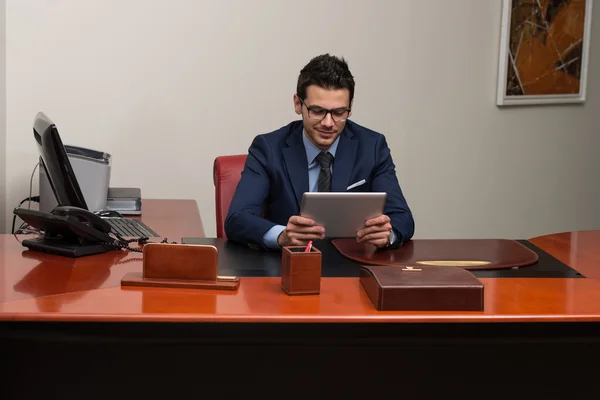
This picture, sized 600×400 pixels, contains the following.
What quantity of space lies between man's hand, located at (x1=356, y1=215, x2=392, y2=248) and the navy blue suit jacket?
318 millimetres

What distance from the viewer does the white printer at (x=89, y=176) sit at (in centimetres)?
302

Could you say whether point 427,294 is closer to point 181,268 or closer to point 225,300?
point 225,300

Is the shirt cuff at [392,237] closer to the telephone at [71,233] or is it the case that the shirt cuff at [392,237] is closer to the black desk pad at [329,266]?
the black desk pad at [329,266]

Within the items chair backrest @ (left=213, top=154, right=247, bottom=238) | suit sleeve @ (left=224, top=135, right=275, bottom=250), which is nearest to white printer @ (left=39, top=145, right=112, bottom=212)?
chair backrest @ (left=213, top=154, right=247, bottom=238)

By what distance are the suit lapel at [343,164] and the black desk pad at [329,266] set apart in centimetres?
42

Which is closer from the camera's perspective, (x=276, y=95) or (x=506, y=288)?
(x=506, y=288)

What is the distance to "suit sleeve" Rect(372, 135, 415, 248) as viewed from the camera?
2625 mm

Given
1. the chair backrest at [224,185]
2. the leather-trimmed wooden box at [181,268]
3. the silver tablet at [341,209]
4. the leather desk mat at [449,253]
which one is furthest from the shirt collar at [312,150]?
the leather-trimmed wooden box at [181,268]

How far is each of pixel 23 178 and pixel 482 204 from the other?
257 centimetres

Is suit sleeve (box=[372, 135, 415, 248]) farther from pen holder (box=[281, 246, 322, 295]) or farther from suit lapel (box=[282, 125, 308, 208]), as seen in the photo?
pen holder (box=[281, 246, 322, 295])
